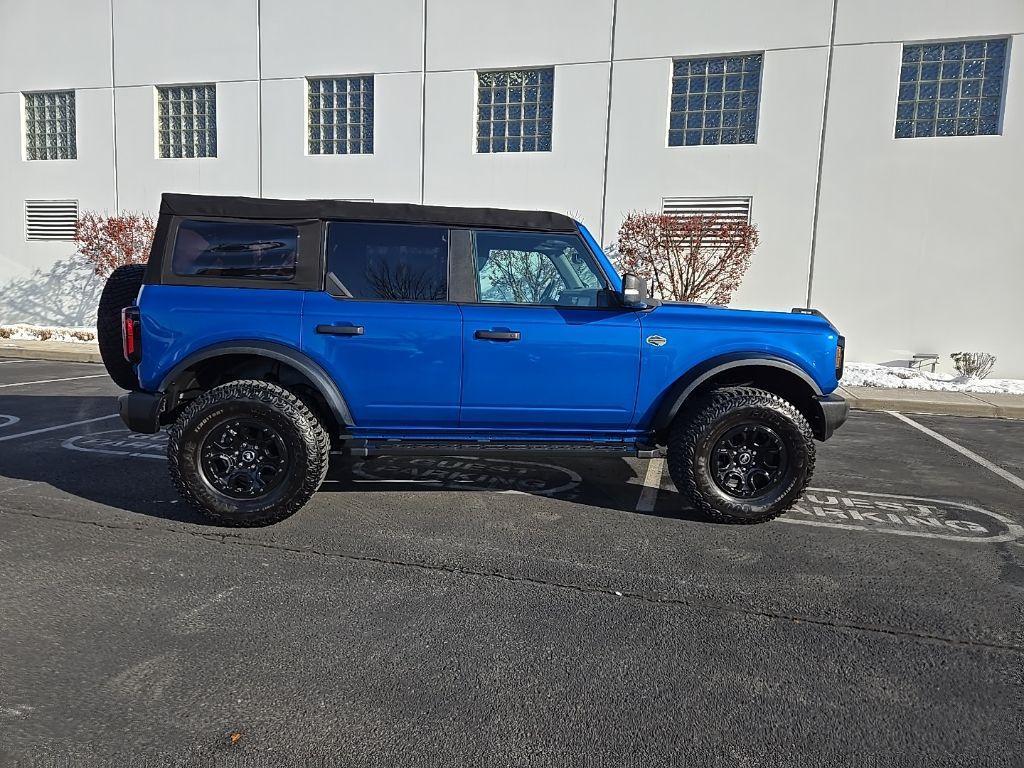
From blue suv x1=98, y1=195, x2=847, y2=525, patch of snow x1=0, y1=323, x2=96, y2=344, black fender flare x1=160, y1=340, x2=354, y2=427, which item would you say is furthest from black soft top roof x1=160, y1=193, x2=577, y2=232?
patch of snow x1=0, y1=323, x2=96, y2=344

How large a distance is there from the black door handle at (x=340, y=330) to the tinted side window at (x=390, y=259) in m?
0.28

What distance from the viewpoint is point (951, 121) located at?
1235 centimetres

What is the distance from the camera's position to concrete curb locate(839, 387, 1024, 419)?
30.9ft

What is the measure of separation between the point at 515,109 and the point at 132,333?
1203 cm

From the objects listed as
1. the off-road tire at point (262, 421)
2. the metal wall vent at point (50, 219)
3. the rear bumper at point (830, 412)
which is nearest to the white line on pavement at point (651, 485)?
the rear bumper at point (830, 412)

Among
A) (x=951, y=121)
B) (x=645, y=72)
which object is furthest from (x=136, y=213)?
(x=951, y=121)

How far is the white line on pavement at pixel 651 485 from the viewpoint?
4793mm

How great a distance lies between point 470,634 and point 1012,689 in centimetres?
212

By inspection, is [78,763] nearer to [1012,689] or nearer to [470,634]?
[470,634]

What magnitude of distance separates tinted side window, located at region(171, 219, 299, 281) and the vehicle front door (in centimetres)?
120

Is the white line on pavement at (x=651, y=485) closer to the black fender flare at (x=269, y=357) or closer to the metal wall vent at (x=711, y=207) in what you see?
the black fender flare at (x=269, y=357)

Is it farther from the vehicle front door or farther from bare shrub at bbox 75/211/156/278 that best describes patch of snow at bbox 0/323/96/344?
the vehicle front door

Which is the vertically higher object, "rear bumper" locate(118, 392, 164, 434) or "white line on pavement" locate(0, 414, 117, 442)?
"rear bumper" locate(118, 392, 164, 434)

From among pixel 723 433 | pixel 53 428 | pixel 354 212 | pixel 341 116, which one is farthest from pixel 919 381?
pixel 341 116
